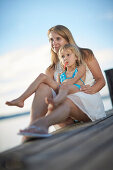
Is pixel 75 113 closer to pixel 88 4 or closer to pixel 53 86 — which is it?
pixel 53 86

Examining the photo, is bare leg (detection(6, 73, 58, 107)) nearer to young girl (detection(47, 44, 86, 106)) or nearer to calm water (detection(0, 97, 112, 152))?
young girl (detection(47, 44, 86, 106))

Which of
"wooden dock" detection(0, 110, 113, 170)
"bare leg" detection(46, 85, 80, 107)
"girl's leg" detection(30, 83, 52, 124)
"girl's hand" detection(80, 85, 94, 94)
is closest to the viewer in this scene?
"wooden dock" detection(0, 110, 113, 170)

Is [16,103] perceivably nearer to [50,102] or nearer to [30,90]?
[30,90]

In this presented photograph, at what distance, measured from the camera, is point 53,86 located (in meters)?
2.08

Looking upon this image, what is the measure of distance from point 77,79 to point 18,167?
1.41 meters

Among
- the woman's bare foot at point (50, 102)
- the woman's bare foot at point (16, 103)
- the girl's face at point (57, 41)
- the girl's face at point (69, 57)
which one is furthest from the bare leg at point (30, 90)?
the girl's face at point (57, 41)

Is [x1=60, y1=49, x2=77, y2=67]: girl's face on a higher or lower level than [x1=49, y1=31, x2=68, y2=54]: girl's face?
lower

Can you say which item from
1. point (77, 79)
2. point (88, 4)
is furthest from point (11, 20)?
point (77, 79)

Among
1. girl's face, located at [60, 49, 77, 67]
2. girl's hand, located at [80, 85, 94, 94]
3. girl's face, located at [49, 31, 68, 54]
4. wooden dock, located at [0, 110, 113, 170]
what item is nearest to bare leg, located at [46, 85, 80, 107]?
girl's hand, located at [80, 85, 94, 94]

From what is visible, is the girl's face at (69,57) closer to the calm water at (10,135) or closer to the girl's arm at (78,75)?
the girl's arm at (78,75)

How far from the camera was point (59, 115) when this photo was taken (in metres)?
1.70

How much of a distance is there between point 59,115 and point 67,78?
828 millimetres

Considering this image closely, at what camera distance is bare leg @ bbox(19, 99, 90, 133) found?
1.54m

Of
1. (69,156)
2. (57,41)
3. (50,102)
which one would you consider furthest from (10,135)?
(69,156)
